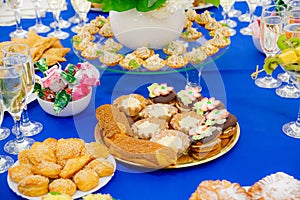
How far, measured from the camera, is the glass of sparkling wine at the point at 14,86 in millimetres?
1245

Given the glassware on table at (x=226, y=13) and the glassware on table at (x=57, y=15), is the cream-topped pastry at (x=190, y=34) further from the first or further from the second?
the glassware on table at (x=57, y=15)

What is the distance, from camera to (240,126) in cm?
145

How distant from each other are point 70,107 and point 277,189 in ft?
2.36

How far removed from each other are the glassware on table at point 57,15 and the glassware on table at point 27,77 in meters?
0.60

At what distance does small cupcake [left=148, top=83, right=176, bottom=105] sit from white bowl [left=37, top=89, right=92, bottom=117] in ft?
0.64

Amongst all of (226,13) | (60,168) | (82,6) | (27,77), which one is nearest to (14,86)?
(27,77)

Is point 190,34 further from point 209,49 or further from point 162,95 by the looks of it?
point 162,95

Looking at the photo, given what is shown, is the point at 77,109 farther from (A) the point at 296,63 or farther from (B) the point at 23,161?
(A) the point at 296,63

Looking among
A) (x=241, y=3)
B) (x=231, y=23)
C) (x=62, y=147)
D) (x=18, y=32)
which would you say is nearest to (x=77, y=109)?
(x=62, y=147)

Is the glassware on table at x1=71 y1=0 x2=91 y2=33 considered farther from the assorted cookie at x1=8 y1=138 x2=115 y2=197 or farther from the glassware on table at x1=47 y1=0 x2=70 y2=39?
the assorted cookie at x1=8 y1=138 x2=115 y2=197

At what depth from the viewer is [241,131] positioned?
142cm

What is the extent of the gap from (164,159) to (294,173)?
319 millimetres

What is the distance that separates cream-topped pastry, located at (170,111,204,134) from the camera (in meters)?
1.33

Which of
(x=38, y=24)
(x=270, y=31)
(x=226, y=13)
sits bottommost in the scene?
(x=38, y=24)
